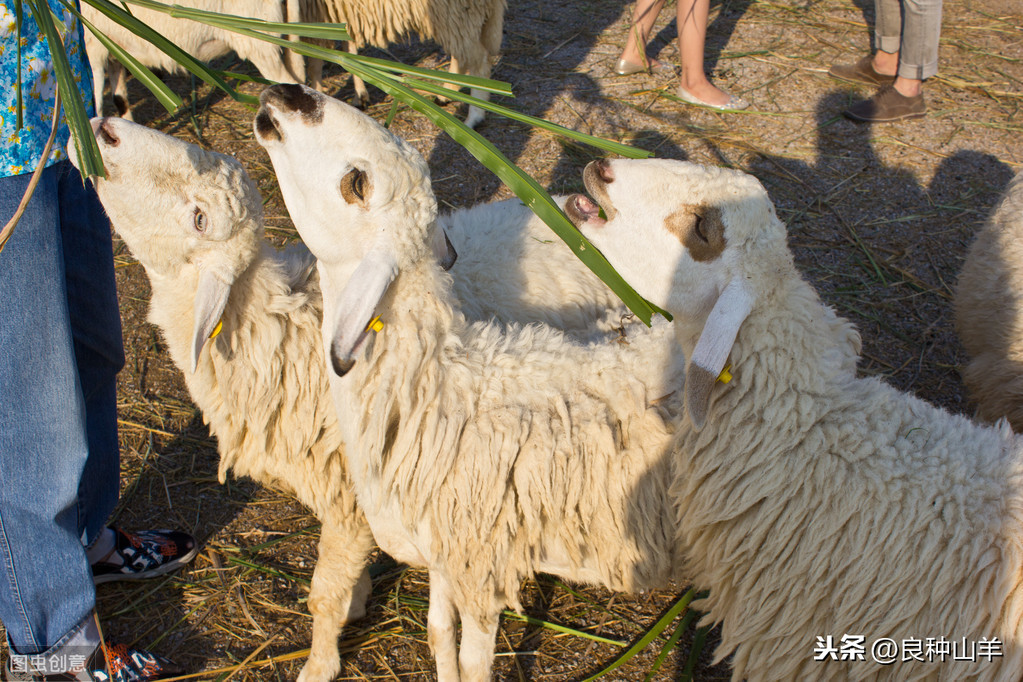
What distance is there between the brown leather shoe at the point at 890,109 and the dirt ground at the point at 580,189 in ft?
0.23

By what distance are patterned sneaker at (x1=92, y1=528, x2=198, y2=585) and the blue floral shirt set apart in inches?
60.0

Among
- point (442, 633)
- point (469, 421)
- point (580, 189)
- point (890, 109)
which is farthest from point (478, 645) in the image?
point (890, 109)

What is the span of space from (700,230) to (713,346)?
31 centimetres

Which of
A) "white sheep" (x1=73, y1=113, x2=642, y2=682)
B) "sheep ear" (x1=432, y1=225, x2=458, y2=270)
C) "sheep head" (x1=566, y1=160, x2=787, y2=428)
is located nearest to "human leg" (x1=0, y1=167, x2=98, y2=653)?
"white sheep" (x1=73, y1=113, x2=642, y2=682)

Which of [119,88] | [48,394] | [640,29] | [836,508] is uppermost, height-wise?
[640,29]

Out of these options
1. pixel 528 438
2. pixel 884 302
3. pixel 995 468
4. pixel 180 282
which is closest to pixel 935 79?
pixel 884 302

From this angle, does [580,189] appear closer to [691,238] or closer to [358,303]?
[691,238]

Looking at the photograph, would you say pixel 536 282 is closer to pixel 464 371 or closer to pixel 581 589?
pixel 464 371

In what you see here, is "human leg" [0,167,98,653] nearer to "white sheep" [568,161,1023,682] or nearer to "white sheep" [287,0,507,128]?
"white sheep" [568,161,1023,682]

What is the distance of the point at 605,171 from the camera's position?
1.90 meters

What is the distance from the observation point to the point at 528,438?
210 centimetres

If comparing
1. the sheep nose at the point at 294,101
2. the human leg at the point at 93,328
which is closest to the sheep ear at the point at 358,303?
the sheep nose at the point at 294,101

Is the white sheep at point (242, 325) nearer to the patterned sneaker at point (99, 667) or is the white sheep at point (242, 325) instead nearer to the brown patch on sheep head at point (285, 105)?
the brown patch on sheep head at point (285, 105)

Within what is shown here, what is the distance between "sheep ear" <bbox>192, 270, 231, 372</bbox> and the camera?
2.01 meters
